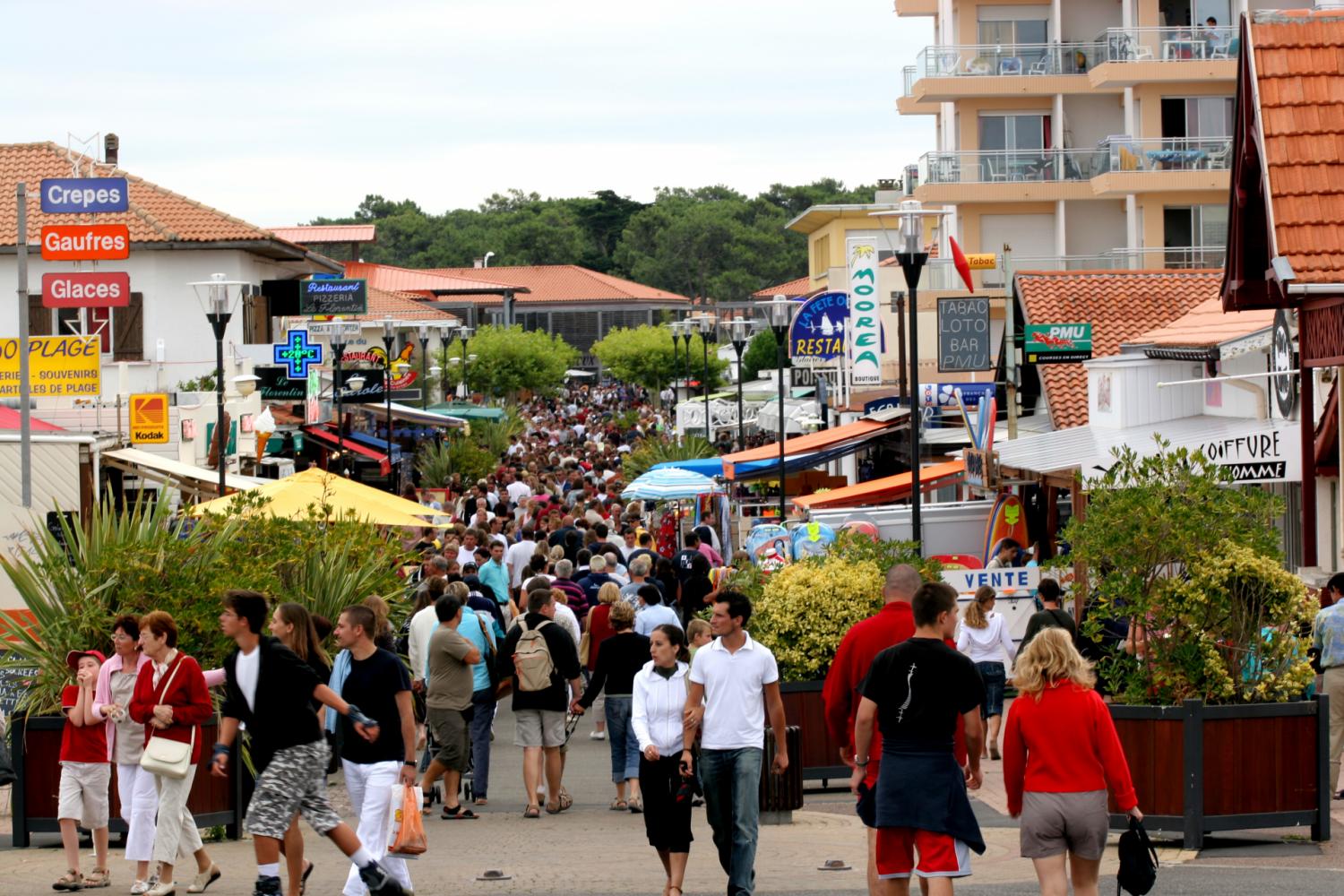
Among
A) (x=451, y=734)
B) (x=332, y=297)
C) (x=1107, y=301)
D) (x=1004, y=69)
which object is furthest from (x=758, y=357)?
(x=451, y=734)

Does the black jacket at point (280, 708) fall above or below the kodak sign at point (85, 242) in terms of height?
below

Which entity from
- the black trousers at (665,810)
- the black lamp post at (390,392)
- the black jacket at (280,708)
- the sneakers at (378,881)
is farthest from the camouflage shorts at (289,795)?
the black lamp post at (390,392)

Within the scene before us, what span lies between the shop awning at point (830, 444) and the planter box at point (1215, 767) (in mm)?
16409

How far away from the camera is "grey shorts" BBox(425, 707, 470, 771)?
39.4ft

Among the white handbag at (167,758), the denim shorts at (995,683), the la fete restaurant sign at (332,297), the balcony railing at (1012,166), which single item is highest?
the balcony railing at (1012,166)

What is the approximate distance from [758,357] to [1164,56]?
39.9 metres

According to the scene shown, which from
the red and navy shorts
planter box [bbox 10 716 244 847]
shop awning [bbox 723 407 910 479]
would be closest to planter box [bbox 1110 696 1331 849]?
the red and navy shorts

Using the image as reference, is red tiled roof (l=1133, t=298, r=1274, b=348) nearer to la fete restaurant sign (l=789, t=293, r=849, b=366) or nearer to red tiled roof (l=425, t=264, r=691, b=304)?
la fete restaurant sign (l=789, t=293, r=849, b=366)

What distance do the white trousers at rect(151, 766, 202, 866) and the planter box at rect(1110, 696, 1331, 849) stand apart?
16.6ft

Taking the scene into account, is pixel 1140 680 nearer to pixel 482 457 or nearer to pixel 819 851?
pixel 819 851

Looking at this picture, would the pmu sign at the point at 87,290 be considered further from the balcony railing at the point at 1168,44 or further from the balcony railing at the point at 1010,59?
the balcony railing at the point at 1168,44

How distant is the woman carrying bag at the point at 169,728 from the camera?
889cm

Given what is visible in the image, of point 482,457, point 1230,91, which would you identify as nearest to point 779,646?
point 482,457

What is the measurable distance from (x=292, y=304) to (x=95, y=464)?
17017 millimetres
